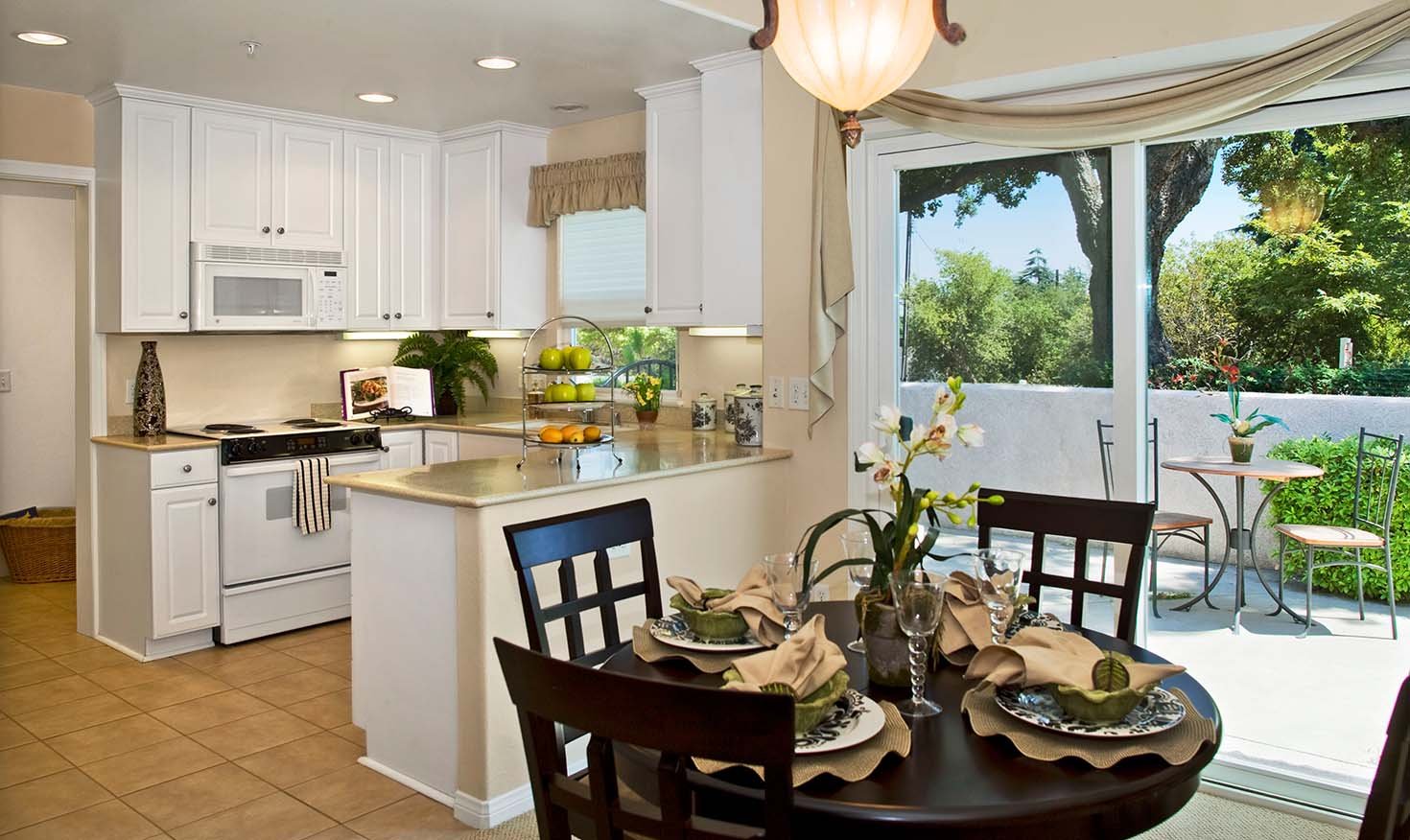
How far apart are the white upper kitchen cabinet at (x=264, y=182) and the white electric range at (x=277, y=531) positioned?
909 mm

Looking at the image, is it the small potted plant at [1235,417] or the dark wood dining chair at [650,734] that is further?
the small potted plant at [1235,417]

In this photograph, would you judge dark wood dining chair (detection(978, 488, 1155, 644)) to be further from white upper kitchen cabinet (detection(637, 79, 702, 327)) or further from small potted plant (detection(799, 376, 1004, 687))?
white upper kitchen cabinet (detection(637, 79, 702, 327))

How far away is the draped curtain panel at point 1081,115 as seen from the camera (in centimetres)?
276

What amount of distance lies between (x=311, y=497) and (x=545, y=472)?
1892mm

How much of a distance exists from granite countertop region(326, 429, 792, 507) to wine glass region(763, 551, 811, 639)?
4.03 feet

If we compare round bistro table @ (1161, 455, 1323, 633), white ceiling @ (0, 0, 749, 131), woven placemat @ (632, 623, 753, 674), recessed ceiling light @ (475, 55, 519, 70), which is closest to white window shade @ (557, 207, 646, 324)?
white ceiling @ (0, 0, 749, 131)

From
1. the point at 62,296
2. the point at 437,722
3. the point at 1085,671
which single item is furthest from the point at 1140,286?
the point at 62,296

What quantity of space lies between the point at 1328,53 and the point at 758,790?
2535mm

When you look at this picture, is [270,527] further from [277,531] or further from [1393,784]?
[1393,784]

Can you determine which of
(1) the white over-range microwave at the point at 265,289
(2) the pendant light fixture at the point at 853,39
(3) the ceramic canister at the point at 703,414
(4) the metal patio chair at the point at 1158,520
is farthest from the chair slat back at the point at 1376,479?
(1) the white over-range microwave at the point at 265,289

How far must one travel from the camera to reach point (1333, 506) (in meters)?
3.09

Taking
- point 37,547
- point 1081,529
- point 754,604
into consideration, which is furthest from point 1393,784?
point 37,547

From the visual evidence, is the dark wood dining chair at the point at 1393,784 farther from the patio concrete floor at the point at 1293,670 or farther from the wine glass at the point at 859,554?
the patio concrete floor at the point at 1293,670

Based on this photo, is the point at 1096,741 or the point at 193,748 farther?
the point at 193,748
